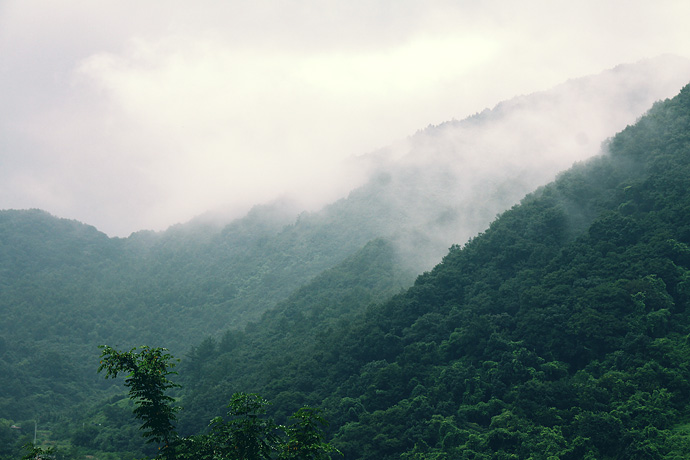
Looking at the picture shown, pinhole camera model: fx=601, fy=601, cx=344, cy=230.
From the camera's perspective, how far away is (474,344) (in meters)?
43.4

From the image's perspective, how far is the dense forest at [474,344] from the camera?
33.9 meters

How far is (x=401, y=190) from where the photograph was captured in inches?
4050

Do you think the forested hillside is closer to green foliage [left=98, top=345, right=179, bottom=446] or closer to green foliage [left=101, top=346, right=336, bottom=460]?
green foliage [left=101, top=346, right=336, bottom=460]

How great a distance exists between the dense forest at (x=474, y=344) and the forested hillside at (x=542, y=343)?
4.9 inches

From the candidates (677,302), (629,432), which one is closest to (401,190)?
(677,302)

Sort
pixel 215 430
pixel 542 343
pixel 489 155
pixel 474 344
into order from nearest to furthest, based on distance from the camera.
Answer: pixel 215 430 < pixel 542 343 < pixel 474 344 < pixel 489 155

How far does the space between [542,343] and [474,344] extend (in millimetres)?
5010

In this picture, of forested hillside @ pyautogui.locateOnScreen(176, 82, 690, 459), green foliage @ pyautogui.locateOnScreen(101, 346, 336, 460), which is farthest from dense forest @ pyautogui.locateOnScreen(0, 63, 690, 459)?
green foliage @ pyautogui.locateOnScreen(101, 346, 336, 460)

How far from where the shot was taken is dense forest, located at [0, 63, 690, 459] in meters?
33.9

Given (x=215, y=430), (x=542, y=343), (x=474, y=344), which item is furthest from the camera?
(x=474, y=344)

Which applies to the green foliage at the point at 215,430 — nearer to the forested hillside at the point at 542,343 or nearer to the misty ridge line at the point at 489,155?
the forested hillside at the point at 542,343

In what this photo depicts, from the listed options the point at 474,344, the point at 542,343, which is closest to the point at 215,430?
the point at 542,343

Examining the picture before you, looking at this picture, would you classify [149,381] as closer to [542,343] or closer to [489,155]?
[542,343]

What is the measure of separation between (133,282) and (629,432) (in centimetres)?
8967
